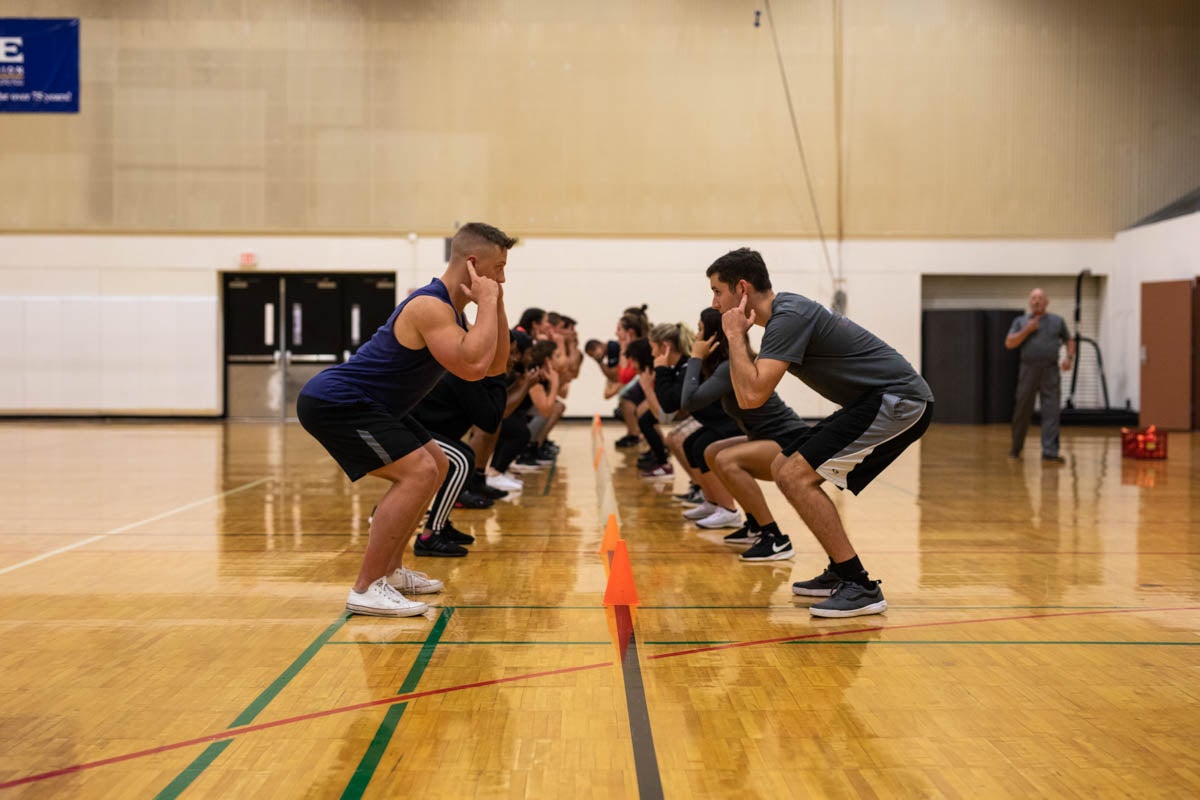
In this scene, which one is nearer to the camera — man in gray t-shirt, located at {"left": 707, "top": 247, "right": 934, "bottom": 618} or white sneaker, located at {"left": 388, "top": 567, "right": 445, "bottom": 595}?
man in gray t-shirt, located at {"left": 707, "top": 247, "right": 934, "bottom": 618}

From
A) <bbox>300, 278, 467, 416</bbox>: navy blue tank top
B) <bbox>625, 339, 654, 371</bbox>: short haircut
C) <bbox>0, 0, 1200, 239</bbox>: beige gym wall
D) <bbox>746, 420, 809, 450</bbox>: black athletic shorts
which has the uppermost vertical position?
<bbox>0, 0, 1200, 239</bbox>: beige gym wall

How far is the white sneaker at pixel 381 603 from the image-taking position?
4.43m

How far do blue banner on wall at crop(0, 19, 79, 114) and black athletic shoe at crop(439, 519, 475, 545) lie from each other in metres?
14.9

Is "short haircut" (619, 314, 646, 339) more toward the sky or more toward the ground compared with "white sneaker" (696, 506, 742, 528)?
more toward the sky

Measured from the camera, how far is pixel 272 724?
3115 mm

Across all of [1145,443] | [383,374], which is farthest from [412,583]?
[1145,443]

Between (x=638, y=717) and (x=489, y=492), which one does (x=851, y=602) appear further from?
(x=489, y=492)

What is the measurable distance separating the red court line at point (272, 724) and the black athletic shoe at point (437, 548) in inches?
89.2

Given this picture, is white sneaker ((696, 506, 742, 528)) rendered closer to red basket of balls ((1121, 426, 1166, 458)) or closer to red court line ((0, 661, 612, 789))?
red court line ((0, 661, 612, 789))

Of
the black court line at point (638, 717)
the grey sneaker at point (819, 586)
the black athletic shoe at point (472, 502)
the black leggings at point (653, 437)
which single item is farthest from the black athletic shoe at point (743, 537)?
the black leggings at point (653, 437)

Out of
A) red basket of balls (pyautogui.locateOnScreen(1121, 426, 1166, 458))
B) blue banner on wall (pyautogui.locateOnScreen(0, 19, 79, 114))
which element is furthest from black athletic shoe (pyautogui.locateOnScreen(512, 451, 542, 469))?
blue banner on wall (pyautogui.locateOnScreen(0, 19, 79, 114))

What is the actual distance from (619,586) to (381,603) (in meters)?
0.97

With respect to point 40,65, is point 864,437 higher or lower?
lower

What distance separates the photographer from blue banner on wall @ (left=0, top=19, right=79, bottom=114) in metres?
17.8
